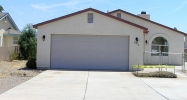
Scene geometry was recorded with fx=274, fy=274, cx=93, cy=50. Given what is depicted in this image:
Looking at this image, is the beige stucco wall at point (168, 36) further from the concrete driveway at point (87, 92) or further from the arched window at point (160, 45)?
the concrete driveway at point (87, 92)

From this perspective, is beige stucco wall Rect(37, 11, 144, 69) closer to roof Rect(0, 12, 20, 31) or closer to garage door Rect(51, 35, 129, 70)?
garage door Rect(51, 35, 129, 70)

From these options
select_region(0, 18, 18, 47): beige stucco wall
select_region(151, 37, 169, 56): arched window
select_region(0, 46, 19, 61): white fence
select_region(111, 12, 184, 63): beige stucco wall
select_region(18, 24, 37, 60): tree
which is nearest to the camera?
select_region(0, 46, 19, 61): white fence

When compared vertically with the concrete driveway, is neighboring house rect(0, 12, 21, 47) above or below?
above

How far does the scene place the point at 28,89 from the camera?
1052 centimetres

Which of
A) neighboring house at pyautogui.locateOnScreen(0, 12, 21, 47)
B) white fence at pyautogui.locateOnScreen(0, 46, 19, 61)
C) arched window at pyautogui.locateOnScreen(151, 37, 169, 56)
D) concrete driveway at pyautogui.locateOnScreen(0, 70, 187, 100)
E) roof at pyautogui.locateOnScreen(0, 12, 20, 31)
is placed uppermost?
roof at pyautogui.locateOnScreen(0, 12, 20, 31)

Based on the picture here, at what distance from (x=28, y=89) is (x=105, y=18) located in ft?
31.5

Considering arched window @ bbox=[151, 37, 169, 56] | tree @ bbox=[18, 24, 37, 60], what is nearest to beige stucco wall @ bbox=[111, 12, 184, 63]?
arched window @ bbox=[151, 37, 169, 56]

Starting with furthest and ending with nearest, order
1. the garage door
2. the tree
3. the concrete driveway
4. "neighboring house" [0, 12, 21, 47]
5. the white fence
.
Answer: "neighboring house" [0, 12, 21, 47] < the tree < the white fence < the garage door < the concrete driveway

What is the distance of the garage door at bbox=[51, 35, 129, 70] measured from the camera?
62.3ft

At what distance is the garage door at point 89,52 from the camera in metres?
19.0

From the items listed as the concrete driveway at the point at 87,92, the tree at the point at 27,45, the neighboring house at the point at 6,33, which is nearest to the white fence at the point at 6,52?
the tree at the point at 27,45

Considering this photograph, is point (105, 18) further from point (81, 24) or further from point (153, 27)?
point (153, 27)

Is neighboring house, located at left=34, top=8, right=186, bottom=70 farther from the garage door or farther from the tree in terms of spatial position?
the tree

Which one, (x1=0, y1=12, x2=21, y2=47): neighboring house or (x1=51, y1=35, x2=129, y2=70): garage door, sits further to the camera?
(x1=0, y1=12, x2=21, y2=47): neighboring house
